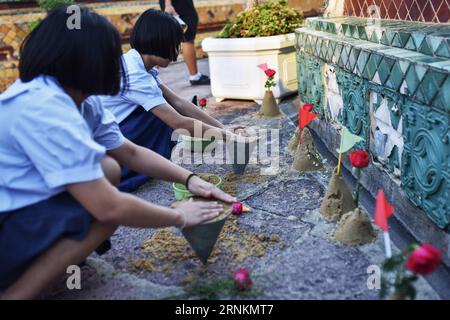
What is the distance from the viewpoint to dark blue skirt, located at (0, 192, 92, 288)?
1.51m

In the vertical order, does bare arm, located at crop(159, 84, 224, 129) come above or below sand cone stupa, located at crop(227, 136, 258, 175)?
above

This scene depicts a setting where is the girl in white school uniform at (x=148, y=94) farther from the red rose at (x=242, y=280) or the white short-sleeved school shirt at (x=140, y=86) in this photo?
the red rose at (x=242, y=280)

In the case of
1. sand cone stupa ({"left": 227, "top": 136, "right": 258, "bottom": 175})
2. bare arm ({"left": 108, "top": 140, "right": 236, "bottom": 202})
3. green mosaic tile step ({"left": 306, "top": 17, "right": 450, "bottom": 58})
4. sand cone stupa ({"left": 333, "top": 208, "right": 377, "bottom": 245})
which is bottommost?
sand cone stupa ({"left": 333, "top": 208, "right": 377, "bottom": 245})

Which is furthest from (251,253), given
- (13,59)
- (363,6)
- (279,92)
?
(13,59)

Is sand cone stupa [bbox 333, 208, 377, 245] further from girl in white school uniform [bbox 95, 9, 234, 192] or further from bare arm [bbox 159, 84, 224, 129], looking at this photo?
bare arm [bbox 159, 84, 224, 129]

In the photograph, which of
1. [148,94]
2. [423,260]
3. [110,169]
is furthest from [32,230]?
[148,94]

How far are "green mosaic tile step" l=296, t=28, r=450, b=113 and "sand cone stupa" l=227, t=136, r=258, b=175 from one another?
0.72 m

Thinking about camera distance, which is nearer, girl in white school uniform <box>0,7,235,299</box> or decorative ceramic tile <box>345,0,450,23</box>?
girl in white school uniform <box>0,7,235,299</box>

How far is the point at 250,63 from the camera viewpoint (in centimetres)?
465

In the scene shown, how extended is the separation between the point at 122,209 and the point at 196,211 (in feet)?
1.06

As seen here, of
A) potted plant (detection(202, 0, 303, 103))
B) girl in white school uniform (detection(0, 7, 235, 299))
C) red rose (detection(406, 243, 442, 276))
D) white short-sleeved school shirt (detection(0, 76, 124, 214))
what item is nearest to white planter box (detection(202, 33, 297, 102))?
potted plant (detection(202, 0, 303, 103))

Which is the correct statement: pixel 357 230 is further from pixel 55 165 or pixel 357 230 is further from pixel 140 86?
pixel 140 86

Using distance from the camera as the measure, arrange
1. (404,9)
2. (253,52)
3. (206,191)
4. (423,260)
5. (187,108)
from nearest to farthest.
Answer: (423,260), (206,191), (404,9), (187,108), (253,52)

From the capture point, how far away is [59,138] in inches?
54.4
